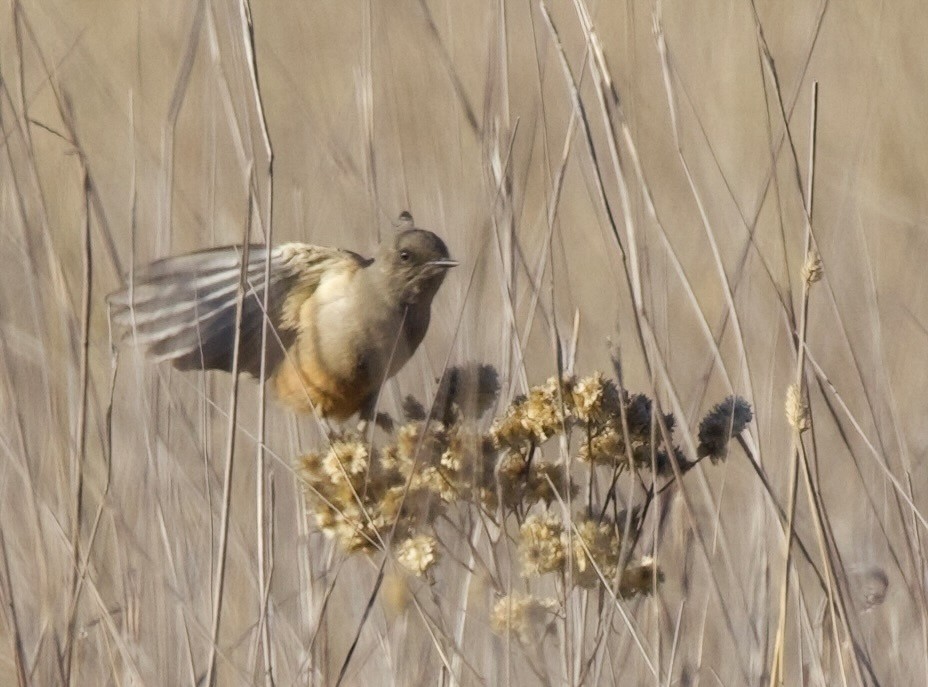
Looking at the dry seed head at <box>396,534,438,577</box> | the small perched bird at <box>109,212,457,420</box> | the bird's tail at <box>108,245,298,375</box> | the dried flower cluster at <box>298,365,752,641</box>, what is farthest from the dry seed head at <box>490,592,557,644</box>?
the bird's tail at <box>108,245,298,375</box>

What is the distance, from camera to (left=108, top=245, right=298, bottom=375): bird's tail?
A: 2.84 metres

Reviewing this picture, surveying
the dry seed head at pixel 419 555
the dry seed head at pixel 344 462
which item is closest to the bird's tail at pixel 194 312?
the dry seed head at pixel 344 462

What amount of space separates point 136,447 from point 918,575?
164 centimetres

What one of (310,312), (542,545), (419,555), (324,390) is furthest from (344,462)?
(310,312)

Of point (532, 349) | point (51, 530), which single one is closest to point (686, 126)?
point (532, 349)

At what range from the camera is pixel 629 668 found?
2924 mm

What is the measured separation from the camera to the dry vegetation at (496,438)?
A: 6.61ft

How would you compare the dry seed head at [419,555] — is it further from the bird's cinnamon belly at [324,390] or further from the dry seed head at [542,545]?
the bird's cinnamon belly at [324,390]

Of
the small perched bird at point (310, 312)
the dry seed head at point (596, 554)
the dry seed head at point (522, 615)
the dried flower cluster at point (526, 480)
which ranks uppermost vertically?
the small perched bird at point (310, 312)

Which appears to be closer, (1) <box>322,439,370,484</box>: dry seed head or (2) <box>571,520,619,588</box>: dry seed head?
(2) <box>571,520,619,588</box>: dry seed head

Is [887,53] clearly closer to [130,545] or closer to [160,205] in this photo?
[160,205]

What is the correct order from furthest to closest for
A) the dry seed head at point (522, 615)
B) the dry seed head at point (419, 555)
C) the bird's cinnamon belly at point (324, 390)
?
the bird's cinnamon belly at point (324, 390) → the dry seed head at point (522, 615) → the dry seed head at point (419, 555)

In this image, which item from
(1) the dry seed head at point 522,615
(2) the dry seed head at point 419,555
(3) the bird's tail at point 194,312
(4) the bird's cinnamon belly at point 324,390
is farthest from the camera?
(4) the bird's cinnamon belly at point 324,390

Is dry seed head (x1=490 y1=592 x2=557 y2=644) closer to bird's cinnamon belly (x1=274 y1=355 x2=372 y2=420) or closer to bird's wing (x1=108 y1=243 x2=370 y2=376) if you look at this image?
bird's wing (x1=108 y1=243 x2=370 y2=376)
